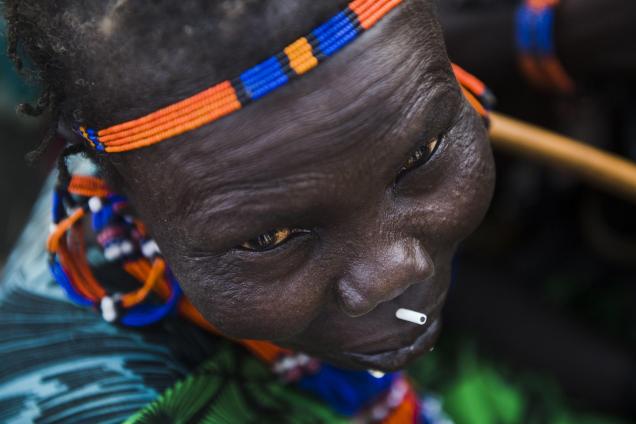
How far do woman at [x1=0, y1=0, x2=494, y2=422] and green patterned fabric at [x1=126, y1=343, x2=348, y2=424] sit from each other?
12 mm

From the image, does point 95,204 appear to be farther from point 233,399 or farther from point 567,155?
point 567,155

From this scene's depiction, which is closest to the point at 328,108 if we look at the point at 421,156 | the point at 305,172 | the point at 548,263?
the point at 305,172

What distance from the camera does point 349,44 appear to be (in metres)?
0.78

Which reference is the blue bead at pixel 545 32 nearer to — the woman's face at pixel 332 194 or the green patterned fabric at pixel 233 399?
the woman's face at pixel 332 194

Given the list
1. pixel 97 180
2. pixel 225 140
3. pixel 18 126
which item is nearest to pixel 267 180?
pixel 225 140

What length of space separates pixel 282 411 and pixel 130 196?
0.48m

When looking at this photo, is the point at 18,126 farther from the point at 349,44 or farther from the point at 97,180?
the point at 349,44

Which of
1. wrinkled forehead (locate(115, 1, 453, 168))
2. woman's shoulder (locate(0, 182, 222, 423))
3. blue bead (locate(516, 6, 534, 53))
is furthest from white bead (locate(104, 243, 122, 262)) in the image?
blue bead (locate(516, 6, 534, 53))

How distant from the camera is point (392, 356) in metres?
1.02

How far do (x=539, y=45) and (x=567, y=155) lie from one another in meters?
0.30

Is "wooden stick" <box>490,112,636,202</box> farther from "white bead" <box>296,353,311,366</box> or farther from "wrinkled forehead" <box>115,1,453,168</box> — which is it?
"wrinkled forehead" <box>115,1,453,168</box>

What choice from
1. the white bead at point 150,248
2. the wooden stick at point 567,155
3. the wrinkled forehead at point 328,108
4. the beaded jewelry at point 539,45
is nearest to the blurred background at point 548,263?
the beaded jewelry at point 539,45

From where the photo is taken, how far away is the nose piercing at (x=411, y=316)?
0.95m

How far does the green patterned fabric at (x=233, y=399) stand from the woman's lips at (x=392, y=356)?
239 millimetres
